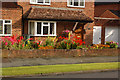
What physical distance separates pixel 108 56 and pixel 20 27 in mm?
8277

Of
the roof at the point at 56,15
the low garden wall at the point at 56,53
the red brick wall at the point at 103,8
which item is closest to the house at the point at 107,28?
the red brick wall at the point at 103,8

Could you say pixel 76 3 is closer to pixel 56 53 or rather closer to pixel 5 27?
pixel 5 27

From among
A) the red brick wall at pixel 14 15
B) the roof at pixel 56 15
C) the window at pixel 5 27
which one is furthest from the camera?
the roof at pixel 56 15

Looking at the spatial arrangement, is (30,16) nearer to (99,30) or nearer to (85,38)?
(85,38)

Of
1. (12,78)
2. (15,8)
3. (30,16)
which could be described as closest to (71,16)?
(30,16)

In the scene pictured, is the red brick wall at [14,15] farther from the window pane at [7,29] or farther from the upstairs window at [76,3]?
the upstairs window at [76,3]

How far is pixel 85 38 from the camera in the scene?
2214cm

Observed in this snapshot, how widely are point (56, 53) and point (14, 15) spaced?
6.52 meters

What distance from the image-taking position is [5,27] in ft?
63.1

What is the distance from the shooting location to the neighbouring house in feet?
63.0

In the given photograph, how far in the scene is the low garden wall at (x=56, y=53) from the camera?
14.0 metres

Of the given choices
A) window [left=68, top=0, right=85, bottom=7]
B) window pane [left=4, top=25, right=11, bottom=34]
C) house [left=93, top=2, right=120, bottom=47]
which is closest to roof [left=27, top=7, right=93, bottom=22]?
window [left=68, top=0, right=85, bottom=7]

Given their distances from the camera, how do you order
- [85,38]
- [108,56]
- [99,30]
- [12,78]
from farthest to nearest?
1. [99,30]
2. [85,38]
3. [108,56]
4. [12,78]

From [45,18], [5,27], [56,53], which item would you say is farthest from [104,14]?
[56,53]
